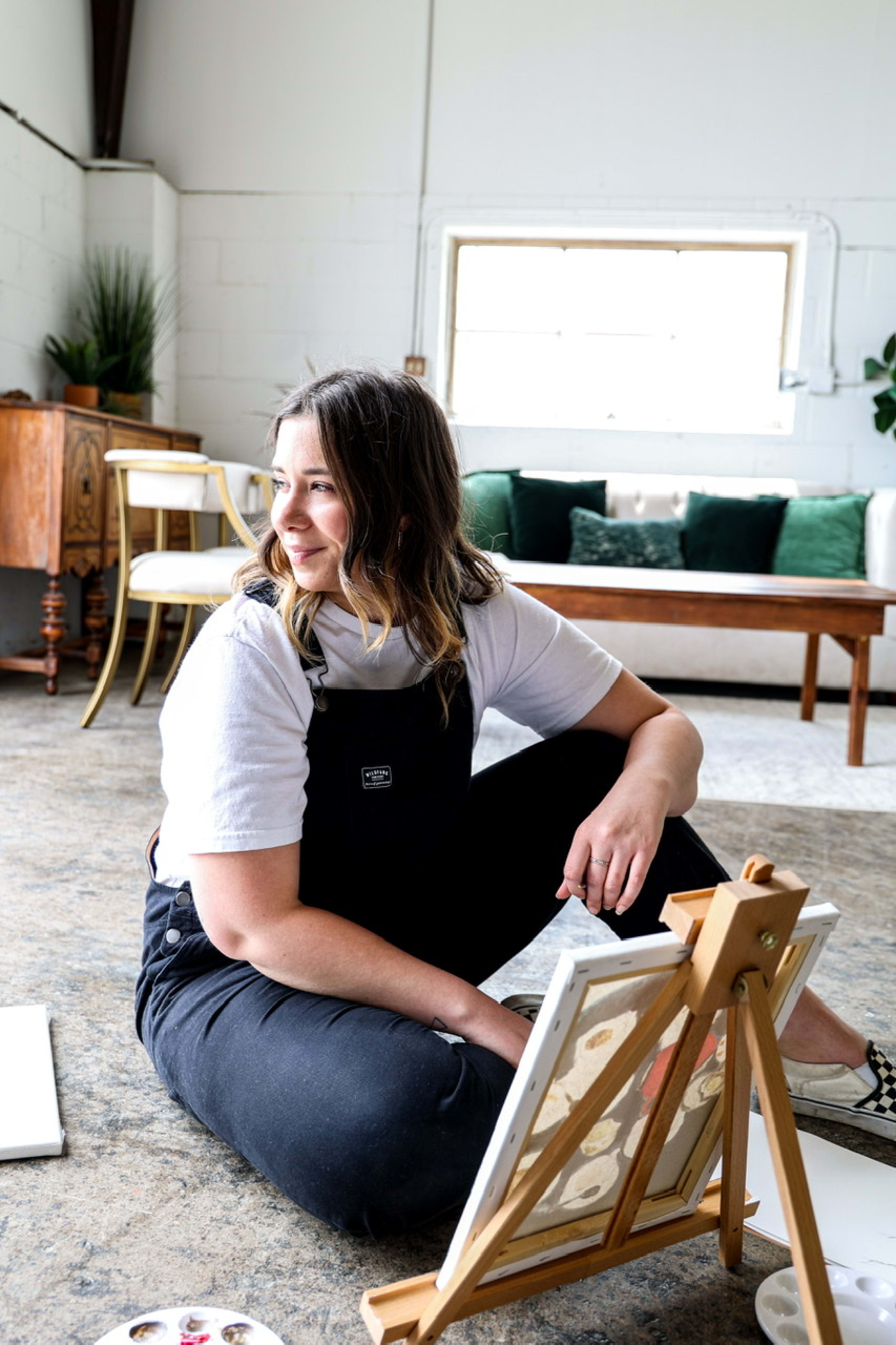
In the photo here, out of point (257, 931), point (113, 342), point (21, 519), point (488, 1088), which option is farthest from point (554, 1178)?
point (113, 342)

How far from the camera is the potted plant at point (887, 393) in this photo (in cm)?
466

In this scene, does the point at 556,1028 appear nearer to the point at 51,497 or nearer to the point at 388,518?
the point at 388,518

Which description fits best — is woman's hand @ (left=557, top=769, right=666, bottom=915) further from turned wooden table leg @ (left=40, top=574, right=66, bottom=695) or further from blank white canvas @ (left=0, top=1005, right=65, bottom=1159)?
turned wooden table leg @ (left=40, top=574, right=66, bottom=695)

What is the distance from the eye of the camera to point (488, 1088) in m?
1.03

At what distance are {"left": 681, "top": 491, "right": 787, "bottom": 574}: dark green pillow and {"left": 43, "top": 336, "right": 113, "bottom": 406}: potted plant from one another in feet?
8.12

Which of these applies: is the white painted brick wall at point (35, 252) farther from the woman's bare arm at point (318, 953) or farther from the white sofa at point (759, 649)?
the woman's bare arm at point (318, 953)

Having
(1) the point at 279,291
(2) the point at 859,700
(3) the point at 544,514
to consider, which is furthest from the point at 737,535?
(1) the point at 279,291

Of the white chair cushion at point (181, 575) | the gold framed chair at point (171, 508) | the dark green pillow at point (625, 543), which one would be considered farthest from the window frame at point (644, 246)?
the white chair cushion at point (181, 575)

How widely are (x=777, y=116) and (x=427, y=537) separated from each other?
4.47 meters

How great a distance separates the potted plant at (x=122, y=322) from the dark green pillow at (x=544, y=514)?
5.38ft

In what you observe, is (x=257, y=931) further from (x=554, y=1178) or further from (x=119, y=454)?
(x=119, y=454)

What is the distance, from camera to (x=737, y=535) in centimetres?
446

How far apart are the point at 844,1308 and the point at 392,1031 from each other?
1.51 ft

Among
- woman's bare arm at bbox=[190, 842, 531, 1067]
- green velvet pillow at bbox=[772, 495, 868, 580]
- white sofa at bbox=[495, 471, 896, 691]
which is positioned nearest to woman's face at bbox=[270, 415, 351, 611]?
woman's bare arm at bbox=[190, 842, 531, 1067]
